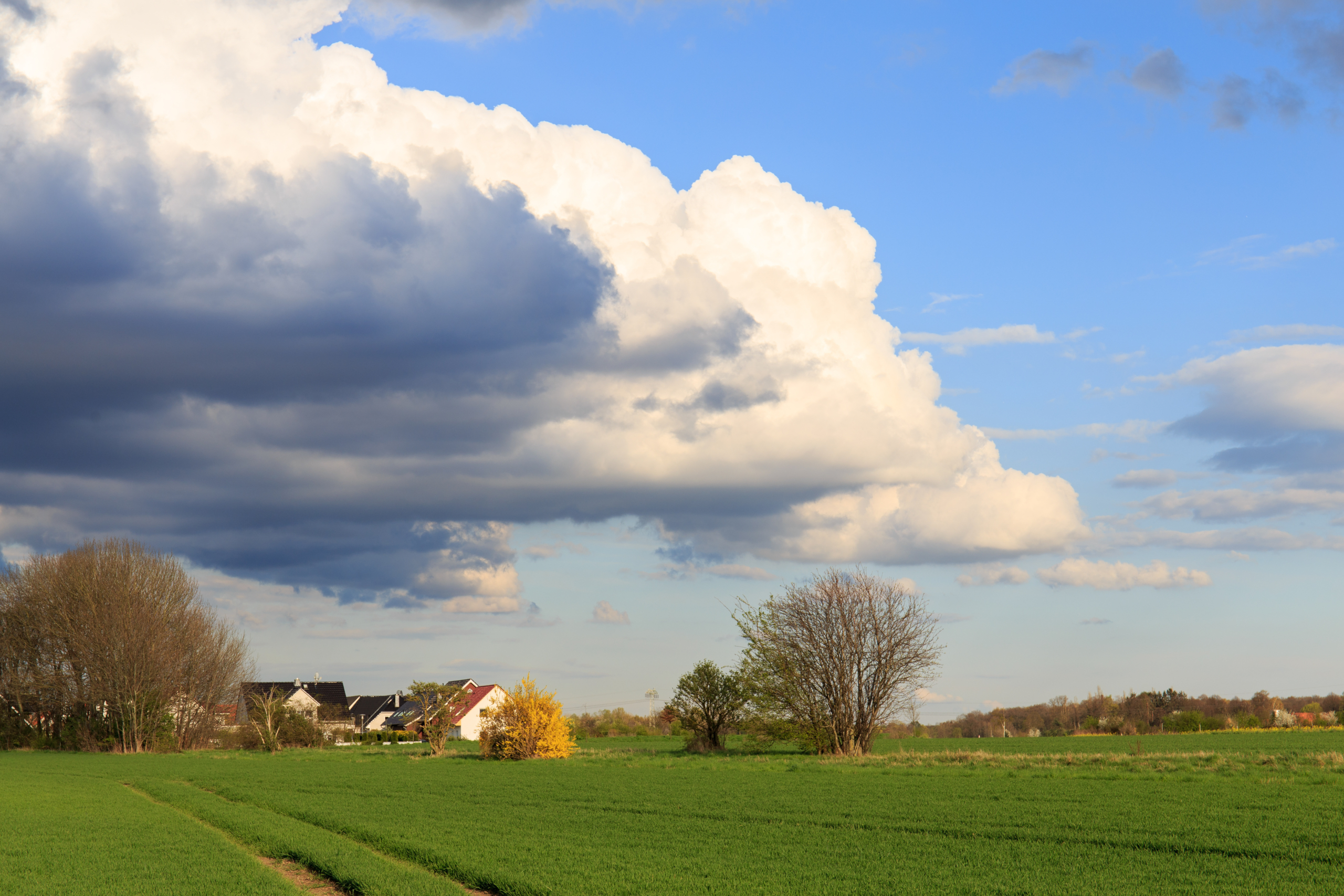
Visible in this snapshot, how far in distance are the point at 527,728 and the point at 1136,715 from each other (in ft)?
174

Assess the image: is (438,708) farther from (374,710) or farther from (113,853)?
(374,710)

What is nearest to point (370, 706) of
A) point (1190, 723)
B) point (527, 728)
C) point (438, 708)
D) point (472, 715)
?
point (472, 715)

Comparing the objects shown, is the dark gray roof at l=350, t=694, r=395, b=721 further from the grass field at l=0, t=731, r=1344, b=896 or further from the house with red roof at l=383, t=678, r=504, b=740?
the grass field at l=0, t=731, r=1344, b=896

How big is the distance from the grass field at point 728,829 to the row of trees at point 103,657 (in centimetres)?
3523

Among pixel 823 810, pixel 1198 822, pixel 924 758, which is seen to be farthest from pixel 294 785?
pixel 1198 822

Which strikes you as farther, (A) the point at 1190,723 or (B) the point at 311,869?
(A) the point at 1190,723

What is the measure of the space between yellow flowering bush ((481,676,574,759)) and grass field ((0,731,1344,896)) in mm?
12046

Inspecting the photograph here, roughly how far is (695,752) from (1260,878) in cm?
4040

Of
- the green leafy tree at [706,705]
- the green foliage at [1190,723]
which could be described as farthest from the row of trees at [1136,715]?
the green leafy tree at [706,705]

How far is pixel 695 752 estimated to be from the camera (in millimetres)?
51562

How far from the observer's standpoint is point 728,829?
1966 cm

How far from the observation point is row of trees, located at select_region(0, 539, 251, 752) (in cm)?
6869

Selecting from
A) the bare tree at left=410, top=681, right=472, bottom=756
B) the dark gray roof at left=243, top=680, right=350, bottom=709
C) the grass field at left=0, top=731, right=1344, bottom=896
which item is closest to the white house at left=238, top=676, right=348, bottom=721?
the dark gray roof at left=243, top=680, right=350, bottom=709

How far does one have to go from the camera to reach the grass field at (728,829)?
1409 centimetres
